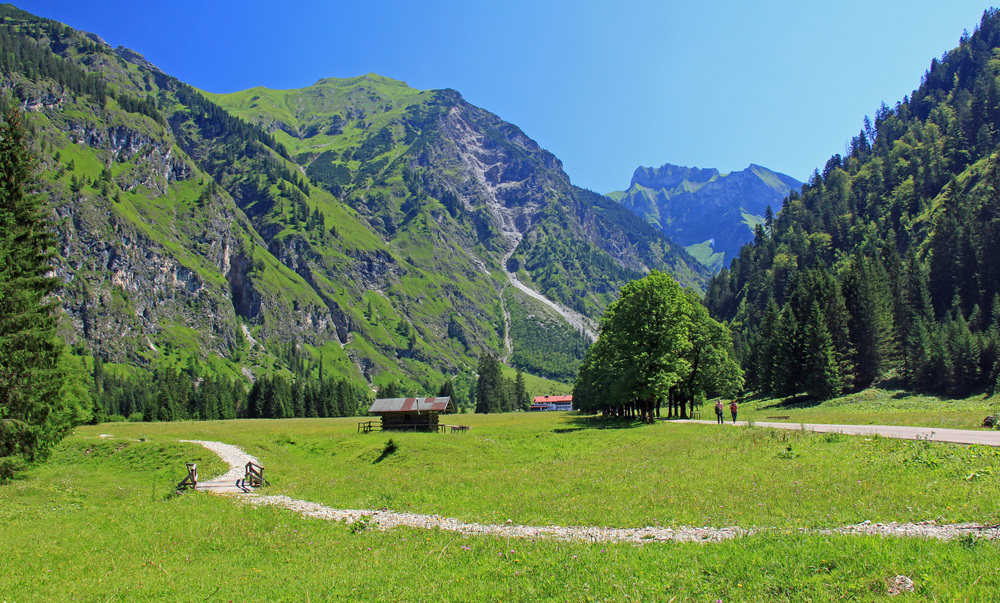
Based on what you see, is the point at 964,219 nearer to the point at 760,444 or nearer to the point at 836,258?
the point at 836,258

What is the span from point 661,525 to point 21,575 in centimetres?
1680

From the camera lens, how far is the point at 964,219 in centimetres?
11394

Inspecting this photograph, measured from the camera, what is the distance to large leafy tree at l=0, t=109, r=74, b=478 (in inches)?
1048

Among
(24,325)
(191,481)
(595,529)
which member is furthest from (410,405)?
(595,529)

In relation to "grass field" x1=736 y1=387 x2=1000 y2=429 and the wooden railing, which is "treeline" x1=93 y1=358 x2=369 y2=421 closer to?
"grass field" x1=736 y1=387 x2=1000 y2=429

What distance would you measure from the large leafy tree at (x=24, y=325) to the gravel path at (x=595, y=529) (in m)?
15.4

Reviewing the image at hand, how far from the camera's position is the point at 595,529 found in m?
14.8

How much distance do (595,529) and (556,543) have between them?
6.77 feet

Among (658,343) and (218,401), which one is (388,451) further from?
(218,401)

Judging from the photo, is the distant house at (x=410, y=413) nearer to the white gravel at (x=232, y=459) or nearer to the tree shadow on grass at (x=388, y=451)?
the white gravel at (x=232, y=459)

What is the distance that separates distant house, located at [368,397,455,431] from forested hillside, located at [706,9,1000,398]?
189 ft

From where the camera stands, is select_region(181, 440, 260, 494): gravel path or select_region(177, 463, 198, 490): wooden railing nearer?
select_region(177, 463, 198, 490): wooden railing

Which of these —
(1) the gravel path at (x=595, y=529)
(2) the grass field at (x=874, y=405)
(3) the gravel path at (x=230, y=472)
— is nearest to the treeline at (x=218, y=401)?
(3) the gravel path at (x=230, y=472)

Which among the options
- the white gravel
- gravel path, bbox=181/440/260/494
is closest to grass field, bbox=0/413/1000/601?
gravel path, bbox=181/440/260/494
